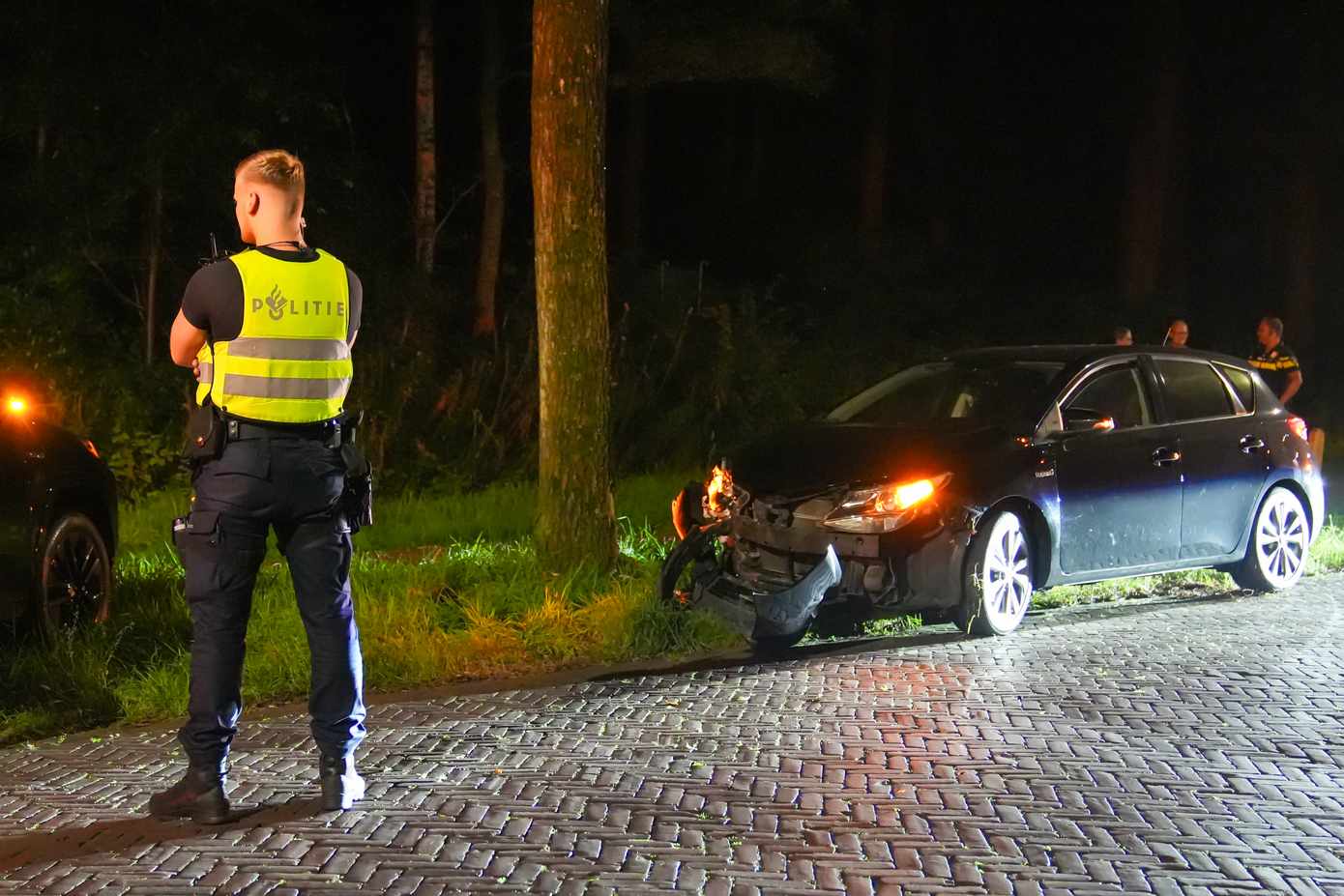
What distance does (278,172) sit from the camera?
17.7 ft

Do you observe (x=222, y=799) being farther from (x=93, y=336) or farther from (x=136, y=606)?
(x=93, y=336)

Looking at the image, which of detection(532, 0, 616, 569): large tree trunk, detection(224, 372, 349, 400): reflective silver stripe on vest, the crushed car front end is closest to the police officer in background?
detection(224, 372, 349, 400): reflective silver stripe on vest

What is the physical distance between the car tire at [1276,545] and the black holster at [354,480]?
6.41 m

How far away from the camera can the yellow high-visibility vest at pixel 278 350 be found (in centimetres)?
528

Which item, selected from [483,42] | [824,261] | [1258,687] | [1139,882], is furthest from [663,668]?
[824,261]

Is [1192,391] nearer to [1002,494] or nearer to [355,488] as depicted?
[1002,494]

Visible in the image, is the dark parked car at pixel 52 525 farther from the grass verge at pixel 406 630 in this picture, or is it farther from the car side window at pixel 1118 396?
the car side window at pixel 1118 396

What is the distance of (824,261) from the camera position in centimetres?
2548

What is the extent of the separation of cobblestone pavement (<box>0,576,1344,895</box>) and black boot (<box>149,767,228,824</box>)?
51 mm

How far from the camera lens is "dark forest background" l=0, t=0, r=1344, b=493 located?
51.4ft

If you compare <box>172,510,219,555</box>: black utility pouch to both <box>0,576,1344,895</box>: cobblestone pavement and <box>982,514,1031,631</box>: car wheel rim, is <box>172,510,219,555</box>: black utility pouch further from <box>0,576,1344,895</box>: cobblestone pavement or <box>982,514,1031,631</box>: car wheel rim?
<box>982,514,1031,631</box>: car wheel rim

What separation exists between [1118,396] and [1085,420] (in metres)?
0.63

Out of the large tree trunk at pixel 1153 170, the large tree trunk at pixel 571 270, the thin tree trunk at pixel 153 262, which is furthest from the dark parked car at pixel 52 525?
the large tree trunk at pixel 1153 170

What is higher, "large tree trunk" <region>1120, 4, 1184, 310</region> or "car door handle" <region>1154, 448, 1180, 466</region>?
"large tree trunk" <region>1120, 4, 1184, 310</region>
